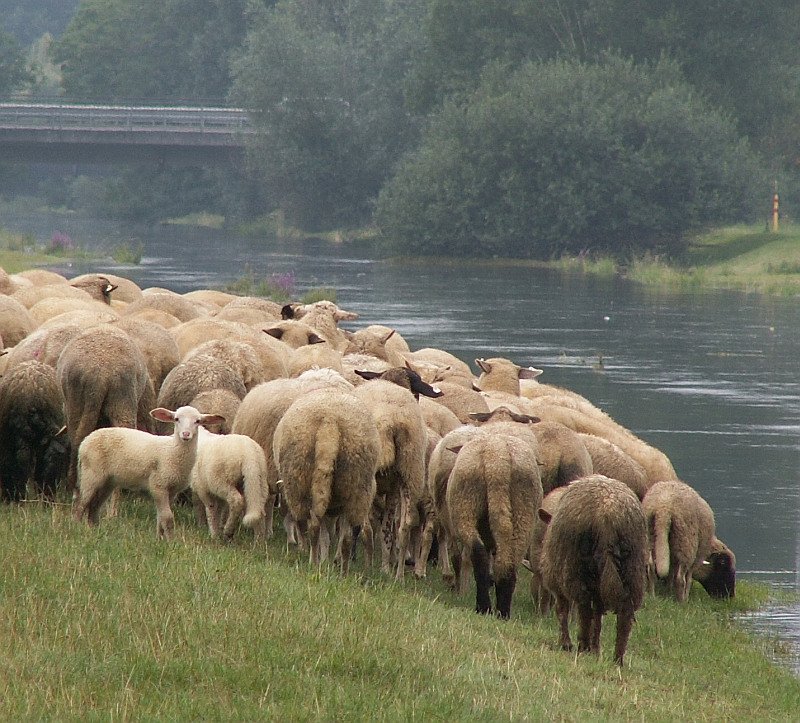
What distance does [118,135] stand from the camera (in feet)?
231

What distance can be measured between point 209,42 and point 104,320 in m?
78.9

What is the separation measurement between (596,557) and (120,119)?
6802 cm

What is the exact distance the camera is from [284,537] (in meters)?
11.7

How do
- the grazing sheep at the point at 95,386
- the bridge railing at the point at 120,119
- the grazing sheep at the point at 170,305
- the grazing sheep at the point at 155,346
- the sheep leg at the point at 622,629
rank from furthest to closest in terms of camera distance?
the bridge railing at the point at 120,119
the grazing sheep at the point at 170,305
the grazing sheep at the point at 155,346
the grazing sheep at the point at 95,386
the sheep leg at the point at 622,629

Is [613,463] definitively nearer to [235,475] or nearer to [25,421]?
[235,475]

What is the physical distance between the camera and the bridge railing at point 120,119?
231ft

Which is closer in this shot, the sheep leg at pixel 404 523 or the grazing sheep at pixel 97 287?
the sheep leg at pixel 404 523

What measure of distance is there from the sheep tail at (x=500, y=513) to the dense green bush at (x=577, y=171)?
4217 centimetres

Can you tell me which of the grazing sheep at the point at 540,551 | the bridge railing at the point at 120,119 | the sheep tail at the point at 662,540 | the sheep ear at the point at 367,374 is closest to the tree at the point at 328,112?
the bridge railing at the point at 120,119

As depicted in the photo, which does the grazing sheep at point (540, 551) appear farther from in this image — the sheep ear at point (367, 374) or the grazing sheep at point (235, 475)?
the sheep ear at point (367, 374)

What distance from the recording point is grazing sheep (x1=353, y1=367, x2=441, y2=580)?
10648 millimetres

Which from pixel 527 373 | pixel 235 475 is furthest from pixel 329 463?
pixel 527 373

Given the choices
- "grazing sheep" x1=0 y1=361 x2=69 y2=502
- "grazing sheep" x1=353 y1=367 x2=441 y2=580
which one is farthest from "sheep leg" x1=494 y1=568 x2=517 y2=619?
"grazing sheep" x1=0 y1=361 x2=69 y2=502

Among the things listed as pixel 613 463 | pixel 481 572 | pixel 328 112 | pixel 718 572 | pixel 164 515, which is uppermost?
pixel 328 112
